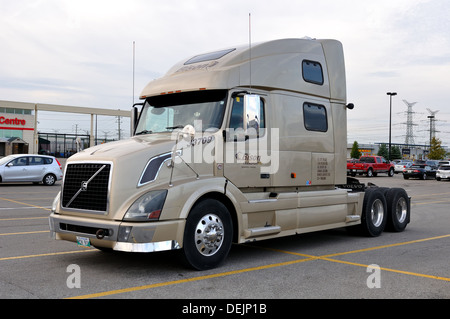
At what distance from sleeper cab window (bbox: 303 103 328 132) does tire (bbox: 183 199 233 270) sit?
279 cm

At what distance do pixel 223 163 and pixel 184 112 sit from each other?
1025 millimetres

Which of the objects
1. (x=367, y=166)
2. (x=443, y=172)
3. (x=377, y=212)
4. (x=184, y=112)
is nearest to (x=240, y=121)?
(x=184, y=112)

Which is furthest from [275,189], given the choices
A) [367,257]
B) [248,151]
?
[367,257]

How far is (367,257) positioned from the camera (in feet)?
25.4

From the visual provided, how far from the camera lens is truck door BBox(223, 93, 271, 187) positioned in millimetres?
7113

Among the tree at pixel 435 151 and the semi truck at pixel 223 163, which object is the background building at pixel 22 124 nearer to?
the semi truck at pixel 223 163

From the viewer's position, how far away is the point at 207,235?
21.4 ft

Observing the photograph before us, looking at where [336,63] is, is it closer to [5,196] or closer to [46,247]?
[46,247]

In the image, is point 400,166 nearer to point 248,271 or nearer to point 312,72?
point 312,72

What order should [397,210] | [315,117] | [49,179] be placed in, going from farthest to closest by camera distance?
1. [49,179]
2. [397,210]
3. [315,117]

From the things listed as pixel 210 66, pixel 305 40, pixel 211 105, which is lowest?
pixel 211 105

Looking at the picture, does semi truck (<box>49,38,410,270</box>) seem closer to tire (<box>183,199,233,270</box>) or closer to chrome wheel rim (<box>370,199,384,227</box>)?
tire (<box>183,199,233,270</box>)
